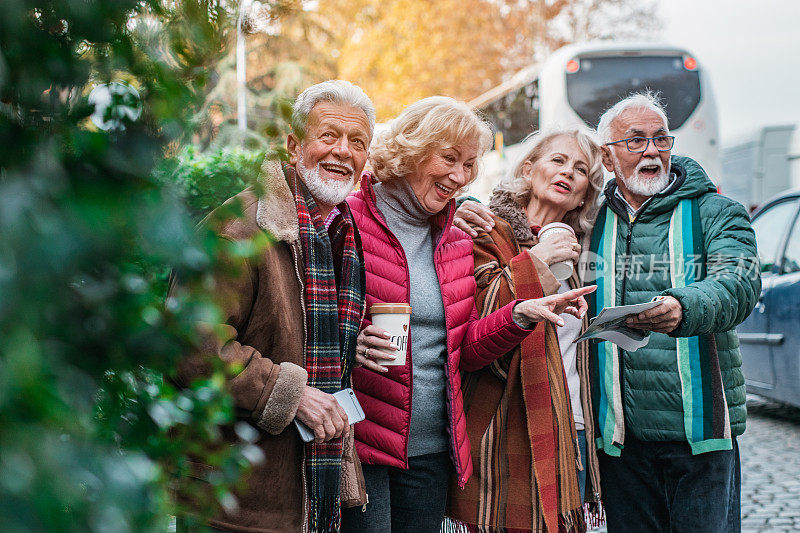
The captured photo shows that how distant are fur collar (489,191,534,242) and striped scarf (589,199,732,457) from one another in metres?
0.32

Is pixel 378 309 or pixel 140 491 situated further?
pixel 378 309

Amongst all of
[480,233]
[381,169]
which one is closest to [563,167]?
[480,233]

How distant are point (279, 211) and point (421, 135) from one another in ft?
2.53

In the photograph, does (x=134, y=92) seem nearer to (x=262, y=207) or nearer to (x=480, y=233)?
(x=262, y=207)

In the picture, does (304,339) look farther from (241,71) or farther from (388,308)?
(241,71)

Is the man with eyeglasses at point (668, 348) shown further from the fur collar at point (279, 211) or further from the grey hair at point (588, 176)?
the fur collar at point (279, 211)

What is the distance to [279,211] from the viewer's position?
2.20m

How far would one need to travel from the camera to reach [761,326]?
7281 millimetres

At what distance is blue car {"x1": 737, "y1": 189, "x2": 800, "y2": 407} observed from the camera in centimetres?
674

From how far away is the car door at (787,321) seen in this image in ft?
21.9

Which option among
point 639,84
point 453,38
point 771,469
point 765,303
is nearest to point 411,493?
point 771,469

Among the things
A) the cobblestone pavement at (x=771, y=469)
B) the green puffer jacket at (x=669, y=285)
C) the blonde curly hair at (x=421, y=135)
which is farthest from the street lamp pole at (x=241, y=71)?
the cobblestone pavement at (x=771, y=469)

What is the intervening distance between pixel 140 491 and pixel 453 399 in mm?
2024

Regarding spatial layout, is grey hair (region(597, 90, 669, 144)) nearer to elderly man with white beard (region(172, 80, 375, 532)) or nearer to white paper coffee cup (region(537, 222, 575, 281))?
white paper coffee cup (region(537, 222, 575, 281))
